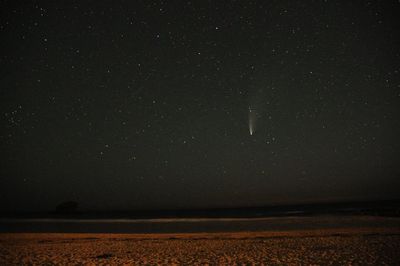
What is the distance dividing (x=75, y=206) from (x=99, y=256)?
7106 centimetres

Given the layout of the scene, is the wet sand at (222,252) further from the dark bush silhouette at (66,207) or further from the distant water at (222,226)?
the dark bush silhouette at (66,207)

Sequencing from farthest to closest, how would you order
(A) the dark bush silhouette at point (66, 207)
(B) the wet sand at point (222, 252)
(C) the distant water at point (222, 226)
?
(A) the dark bush silhouette at point (66, 207), (C) the distant water at point (222, 226), (B) the wet sand at point (222, 252)

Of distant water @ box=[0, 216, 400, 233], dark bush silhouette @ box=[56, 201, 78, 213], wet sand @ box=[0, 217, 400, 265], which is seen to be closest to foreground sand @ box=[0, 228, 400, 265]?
wet sand @ box=[0, 217, 400, 265]

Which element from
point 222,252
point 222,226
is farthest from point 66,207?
point 222,252

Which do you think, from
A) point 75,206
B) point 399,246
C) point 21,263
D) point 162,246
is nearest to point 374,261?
point 399,246

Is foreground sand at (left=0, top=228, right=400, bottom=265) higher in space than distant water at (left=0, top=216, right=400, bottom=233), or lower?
higher

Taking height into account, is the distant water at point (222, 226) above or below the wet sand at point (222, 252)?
below

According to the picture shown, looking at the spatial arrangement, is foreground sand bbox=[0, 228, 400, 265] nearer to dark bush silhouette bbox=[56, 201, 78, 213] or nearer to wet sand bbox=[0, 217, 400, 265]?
wet sand bbox=[0, 217, 400, 265]

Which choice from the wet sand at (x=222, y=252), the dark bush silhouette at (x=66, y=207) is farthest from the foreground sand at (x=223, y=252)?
the dark bush silhouette at (x=66, y=207)

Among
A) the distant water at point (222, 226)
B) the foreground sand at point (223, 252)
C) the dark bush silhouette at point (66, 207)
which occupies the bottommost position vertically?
the dark bush silhouette at point (66, 207)

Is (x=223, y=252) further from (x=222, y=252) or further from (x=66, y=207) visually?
(x=66, y=207)

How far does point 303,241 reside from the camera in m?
16.0

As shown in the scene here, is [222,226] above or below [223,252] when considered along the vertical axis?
below

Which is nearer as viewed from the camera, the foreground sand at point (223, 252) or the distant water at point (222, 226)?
the foreground sand at point (223, 252)
